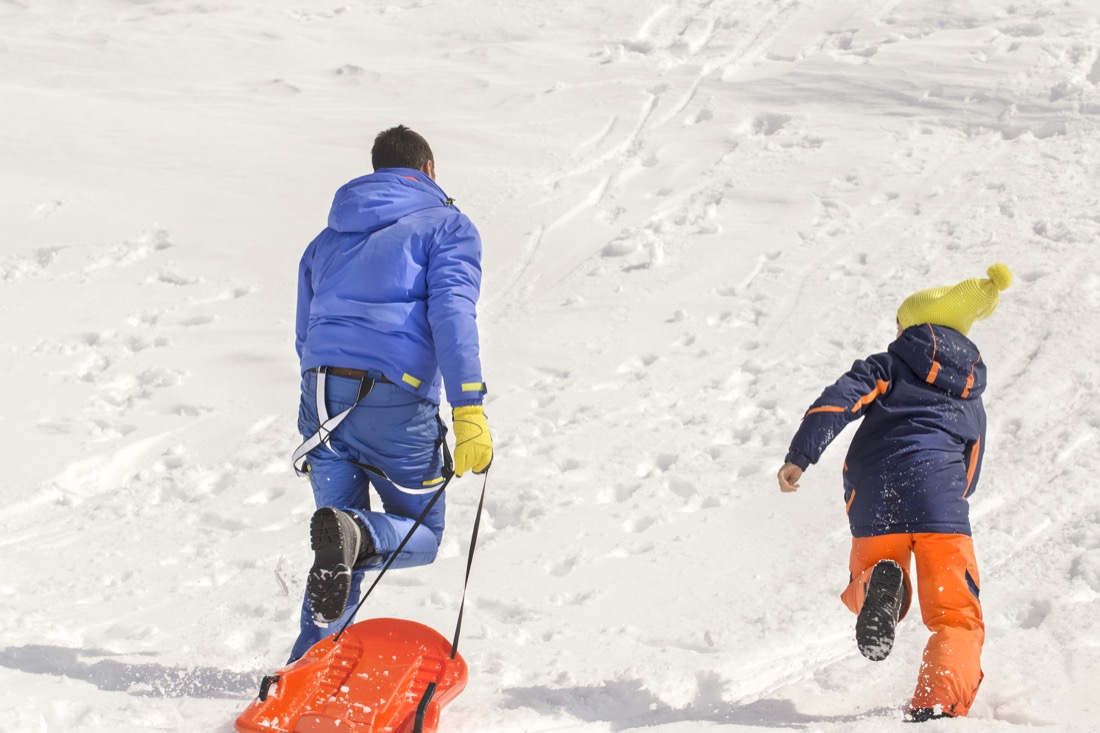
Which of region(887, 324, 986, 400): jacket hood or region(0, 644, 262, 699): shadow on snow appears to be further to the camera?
region(0, 644, 262, 699): shadow on snow

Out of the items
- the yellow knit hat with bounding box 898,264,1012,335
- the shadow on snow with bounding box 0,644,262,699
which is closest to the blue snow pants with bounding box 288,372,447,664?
the shadow on snow with bounding box 0,644,262,699

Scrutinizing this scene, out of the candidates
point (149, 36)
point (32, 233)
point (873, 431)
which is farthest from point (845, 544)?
point (149, 36)

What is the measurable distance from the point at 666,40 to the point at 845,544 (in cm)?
792

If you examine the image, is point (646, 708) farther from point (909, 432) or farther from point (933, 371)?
point (933, 371)

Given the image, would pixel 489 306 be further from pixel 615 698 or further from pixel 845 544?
pixel 615 698

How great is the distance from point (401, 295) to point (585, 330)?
139 inches

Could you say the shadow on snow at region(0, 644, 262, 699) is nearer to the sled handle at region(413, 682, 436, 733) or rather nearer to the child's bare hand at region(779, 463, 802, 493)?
the sled handle at region(413, 682, 436, 733)

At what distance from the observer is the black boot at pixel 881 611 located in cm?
301

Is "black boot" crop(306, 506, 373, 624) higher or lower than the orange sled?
higher

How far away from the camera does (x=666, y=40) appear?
11.2 meters

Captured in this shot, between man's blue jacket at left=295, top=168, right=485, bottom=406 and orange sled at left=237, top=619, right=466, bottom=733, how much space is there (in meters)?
0.77

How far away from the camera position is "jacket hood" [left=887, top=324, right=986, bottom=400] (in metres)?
3.37

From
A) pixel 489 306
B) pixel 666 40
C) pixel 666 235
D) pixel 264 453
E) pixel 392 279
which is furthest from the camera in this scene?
pixel 666 40

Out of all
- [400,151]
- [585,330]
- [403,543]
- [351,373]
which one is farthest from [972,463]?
[585,330]
